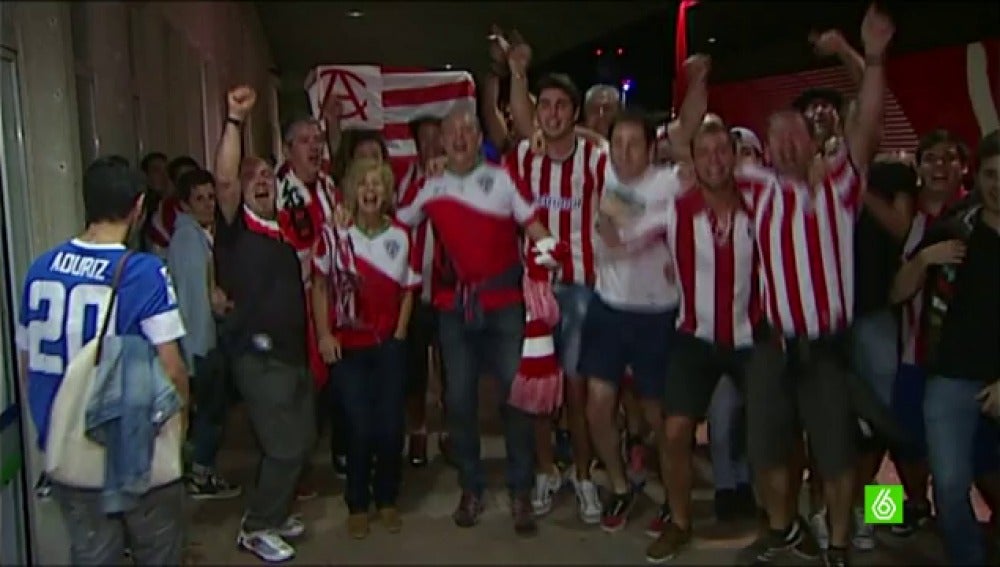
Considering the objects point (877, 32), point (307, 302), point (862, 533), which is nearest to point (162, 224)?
point (307, 302)

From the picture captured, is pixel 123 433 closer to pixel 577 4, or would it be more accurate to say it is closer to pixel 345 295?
pixel 345 295

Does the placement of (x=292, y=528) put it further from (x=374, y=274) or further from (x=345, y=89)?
(x=345, y=89)

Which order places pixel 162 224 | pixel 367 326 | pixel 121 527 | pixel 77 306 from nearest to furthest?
pixel 77 306 < pixel 121 527 < pixel 162 224 < pixel 367 326

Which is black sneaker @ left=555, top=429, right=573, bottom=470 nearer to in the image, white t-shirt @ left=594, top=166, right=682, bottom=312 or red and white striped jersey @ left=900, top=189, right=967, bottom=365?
white t-shirt @ left=594, top=166, right=682, bottom=312

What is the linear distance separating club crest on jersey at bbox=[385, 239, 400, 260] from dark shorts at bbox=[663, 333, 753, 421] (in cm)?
45

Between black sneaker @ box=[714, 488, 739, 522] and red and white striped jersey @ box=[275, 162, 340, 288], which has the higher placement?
red and white striped jersey @ box=[275, 162, 340, 288]

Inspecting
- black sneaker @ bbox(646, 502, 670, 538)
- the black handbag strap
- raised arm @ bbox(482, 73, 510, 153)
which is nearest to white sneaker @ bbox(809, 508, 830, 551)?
black sneaker @ bbox(646, 502, 670, 538)

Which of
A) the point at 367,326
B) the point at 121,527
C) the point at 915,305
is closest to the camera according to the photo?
the point at 121,527

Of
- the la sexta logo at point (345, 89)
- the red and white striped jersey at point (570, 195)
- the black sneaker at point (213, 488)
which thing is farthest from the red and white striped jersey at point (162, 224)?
the red and white striped jersey at point (570, 195)

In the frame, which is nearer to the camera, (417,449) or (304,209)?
(304,209)

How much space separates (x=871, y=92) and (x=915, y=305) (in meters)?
0.32

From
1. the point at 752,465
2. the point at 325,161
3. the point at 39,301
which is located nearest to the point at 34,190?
the point at 39,301

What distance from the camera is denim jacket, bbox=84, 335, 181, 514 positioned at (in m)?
1.17

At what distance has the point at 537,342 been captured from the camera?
157 cm
